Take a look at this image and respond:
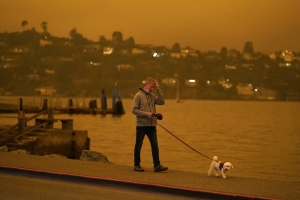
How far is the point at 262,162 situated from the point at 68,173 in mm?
24634

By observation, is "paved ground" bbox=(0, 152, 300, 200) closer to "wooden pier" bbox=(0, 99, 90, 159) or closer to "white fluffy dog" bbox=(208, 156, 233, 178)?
"white fluffy dog" bbox=(208, 156, 233, 178)

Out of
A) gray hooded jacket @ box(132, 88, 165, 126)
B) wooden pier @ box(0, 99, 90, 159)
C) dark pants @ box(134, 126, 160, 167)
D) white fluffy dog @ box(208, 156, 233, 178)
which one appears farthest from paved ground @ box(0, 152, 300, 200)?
wooden pier @ box(0, 99, 90, 159)

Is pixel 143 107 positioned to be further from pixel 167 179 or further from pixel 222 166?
pixel 222 166

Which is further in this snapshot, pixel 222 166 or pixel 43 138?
pixel 43 138

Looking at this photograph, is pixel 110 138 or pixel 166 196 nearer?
pixel 166 196

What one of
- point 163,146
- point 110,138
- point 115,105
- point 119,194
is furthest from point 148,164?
point 115,105

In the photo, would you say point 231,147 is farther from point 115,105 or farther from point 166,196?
point 115,105

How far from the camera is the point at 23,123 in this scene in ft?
93.7

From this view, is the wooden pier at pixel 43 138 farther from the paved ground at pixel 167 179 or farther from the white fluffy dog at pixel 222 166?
the white fluffy dog at pixel 222 166

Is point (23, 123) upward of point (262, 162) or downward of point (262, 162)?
upward

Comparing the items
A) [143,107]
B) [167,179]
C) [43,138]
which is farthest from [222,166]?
[43,138]

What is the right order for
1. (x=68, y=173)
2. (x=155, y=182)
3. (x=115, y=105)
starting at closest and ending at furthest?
(x=155, y=182) < (x=68, y=173) < (x=115, y=105)

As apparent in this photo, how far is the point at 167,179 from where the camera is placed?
47.2 feet

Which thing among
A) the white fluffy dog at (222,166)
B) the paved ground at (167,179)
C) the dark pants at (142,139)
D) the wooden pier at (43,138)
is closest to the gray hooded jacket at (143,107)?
the dark pants at (142,139)
